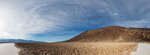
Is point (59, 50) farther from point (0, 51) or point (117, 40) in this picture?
point (117, 40)

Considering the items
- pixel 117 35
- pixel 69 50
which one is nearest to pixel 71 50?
pixel 69 50

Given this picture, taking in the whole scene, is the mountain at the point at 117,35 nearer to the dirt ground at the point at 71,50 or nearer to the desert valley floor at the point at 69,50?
the desert valley floor at the point at 69,50

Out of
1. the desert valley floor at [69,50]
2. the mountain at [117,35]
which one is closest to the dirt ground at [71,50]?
the desert valley floor at [69,50]

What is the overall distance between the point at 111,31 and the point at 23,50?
15458 mm

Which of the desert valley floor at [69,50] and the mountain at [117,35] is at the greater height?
the mountain at [117,35]

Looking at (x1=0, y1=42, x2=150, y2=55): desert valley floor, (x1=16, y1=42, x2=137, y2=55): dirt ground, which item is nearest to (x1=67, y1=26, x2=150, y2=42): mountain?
(x1=0, y1=42, x2=150, y2=55): desert valley floor

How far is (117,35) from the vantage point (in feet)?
94.3

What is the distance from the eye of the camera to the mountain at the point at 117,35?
1065 inches

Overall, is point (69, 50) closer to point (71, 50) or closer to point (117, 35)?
point (71, 50)

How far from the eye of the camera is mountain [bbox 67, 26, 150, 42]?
1065 inches

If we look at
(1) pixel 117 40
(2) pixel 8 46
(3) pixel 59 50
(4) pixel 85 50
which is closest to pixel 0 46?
(2) pixel 8 46

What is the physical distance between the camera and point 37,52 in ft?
56.7

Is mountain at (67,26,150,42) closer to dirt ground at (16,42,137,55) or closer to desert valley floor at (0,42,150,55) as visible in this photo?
desert valley floor at (0,42,150,55)

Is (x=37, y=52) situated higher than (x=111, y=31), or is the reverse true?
(x=111, y=31)
